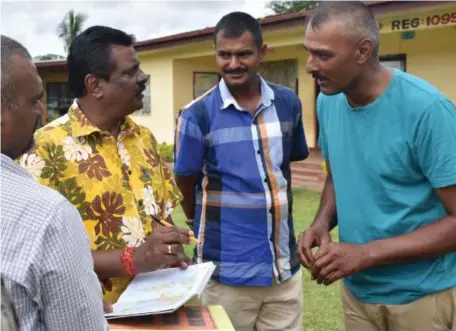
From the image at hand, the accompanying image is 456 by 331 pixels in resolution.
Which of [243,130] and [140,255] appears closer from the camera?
[140,255]

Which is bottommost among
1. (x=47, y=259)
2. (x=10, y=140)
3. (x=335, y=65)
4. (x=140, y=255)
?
(x=140, y=255)

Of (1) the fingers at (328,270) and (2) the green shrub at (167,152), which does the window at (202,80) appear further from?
(1) the fingers at (328,270)

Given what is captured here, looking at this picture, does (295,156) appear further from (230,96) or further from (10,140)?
(10,140)

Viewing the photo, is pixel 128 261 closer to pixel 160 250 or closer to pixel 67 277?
pixel 160 250

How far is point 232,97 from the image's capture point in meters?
2.93

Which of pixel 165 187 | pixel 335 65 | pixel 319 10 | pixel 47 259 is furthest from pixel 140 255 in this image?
pixel 319 10

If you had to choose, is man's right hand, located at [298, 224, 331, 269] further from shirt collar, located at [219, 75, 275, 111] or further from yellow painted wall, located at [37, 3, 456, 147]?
yellow painted wall, located at [37, 3, 456, 147]

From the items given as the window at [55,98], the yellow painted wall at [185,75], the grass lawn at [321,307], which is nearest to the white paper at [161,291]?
the grass lawn at [321,307]

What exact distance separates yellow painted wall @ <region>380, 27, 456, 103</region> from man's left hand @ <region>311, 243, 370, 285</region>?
770 cm

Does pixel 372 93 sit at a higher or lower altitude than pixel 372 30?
lower

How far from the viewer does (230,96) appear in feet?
9.62

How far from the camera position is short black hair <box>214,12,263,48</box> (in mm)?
2975

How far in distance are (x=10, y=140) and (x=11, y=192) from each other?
14cm

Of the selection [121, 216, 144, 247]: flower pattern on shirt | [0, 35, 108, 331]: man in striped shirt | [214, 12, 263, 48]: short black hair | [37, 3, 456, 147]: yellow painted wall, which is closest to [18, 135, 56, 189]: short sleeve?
[121, 216, 144, 247]: flower pattern on shirt
